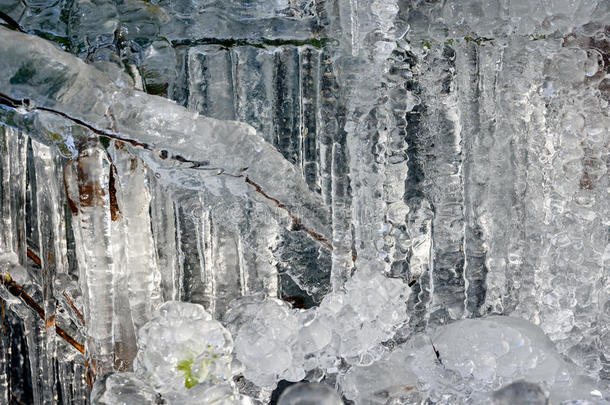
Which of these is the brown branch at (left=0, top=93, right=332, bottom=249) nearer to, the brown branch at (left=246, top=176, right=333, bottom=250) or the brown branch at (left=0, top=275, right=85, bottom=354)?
the brown branch at (left=246, top=176, right=333, bottom=250)

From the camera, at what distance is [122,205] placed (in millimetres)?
1104

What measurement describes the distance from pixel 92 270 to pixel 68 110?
0.92 feet

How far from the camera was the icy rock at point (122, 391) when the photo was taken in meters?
1.03

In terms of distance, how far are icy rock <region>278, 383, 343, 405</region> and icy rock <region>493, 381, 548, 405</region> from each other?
0.26 m

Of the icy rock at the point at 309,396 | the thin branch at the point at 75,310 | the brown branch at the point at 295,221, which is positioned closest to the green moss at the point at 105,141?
the brown branch at the point at 295,221

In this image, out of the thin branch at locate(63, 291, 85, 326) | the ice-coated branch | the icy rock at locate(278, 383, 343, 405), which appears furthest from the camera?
the thin branch at locate(63, 291, 85, 326)

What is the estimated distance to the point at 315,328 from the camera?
1.11m

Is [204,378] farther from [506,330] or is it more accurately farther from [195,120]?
[506,330]

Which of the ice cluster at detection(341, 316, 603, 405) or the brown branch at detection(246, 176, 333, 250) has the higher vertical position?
the brown branch at detection(246, 176, 333, 250)

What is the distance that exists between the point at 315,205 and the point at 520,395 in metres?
0.45

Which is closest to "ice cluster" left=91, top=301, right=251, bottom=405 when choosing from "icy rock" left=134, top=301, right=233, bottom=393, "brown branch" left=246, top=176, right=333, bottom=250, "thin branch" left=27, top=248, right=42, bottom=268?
"icy rock" left=134, top=301, right=233, bottom=393

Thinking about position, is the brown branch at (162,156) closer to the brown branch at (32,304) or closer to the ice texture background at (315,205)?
the ice texture background at (315,205)

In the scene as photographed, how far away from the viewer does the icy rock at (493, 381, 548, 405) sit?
40.8 inches

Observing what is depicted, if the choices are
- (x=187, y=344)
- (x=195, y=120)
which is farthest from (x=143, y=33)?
(x=187, y=344)
